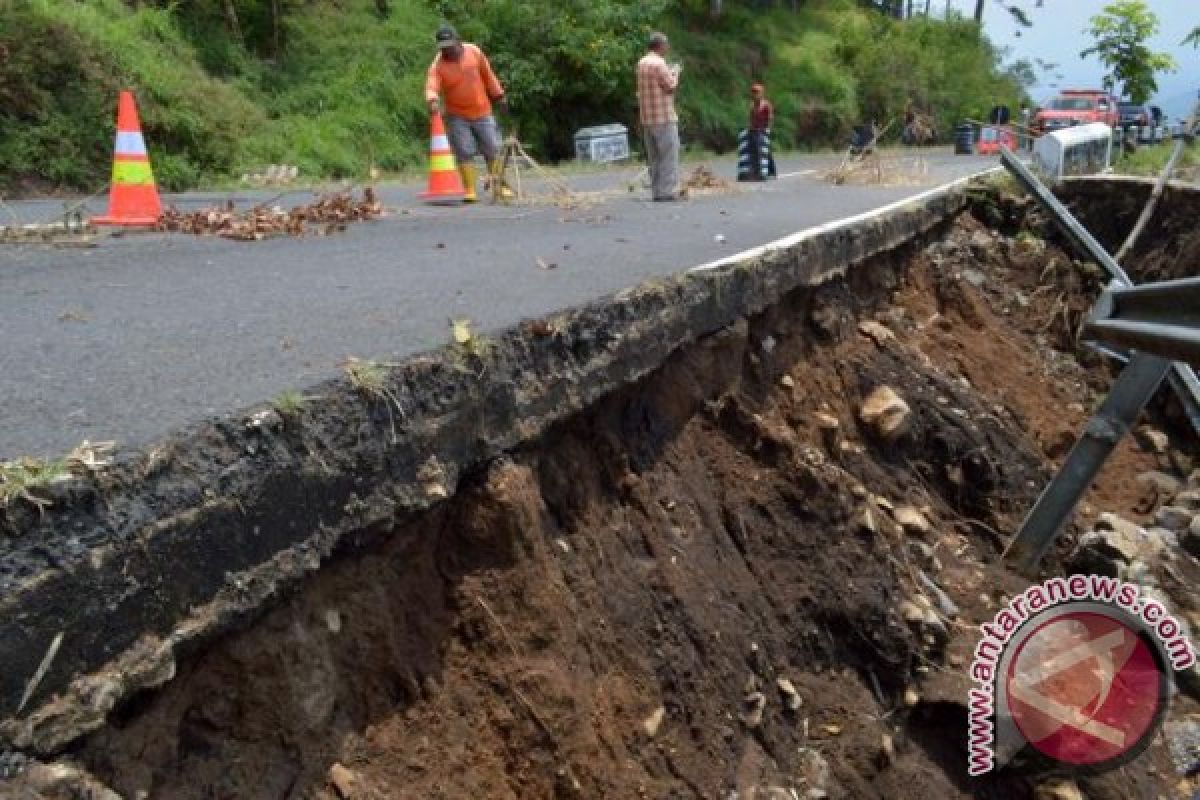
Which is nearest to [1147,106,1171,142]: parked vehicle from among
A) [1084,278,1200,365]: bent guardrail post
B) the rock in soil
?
the rock in soil

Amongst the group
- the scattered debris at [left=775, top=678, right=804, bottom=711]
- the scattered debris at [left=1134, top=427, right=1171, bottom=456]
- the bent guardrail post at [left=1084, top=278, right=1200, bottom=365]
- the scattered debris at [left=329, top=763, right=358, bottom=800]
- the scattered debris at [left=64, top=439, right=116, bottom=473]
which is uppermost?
the bent guardrail post at [left=1084, top=278, right=1200, bottom=365]

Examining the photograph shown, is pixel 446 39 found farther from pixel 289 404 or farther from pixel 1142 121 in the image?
pixel 1142 121

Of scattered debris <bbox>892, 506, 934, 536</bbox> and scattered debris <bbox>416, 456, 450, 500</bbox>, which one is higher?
scattered debris <bbox>416, 456, 450, 500</bbox>

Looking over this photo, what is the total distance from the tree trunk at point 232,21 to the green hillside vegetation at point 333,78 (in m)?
0.05

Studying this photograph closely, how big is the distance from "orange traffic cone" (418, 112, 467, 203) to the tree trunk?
9528mm

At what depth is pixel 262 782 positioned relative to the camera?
2.15 meters

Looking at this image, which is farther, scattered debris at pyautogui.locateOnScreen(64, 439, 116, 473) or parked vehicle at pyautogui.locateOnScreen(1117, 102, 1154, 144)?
parked vehicle at pyautogui.locateOnScreen(1117, 102, 1154, 144)

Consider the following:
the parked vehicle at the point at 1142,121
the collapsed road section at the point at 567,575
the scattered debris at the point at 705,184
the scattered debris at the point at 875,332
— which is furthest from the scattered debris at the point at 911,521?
the parked vehicle at the point at 1142,121

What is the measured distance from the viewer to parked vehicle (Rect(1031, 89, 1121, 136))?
27.7 m

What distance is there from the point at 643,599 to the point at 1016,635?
6.95 ft

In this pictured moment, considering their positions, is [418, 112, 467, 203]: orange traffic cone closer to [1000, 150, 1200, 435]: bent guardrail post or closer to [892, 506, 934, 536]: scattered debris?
[1000, 150, 1200, 435]: bent guardrail post

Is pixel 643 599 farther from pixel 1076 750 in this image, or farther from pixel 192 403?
pixel 1076 750

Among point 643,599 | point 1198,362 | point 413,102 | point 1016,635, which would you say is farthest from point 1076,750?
point 413,102

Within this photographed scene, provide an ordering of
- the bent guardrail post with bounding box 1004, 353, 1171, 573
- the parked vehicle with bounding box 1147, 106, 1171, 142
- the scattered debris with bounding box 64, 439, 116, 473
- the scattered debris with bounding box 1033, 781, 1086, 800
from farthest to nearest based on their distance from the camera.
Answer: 1. the parked vehicle with bounding box 1147, 106, 1171, 142
2. the bent guardrail post with bounding box 1004, 353, 1171, 573
3. the scattered debris with bounding box 1033, 781, 1086, 800
4. the scattered debris with bounding box 64, 439, 116, 473
